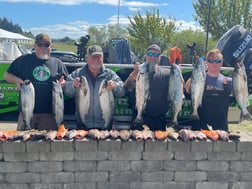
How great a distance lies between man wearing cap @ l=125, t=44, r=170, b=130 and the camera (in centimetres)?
448

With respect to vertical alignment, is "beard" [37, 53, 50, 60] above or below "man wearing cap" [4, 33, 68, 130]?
above

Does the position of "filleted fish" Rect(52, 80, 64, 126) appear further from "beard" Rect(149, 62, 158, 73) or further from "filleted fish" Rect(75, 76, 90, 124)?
"beard" Rect(149, 62, 158, 73)

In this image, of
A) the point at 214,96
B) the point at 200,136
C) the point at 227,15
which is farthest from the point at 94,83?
the point at 227,15

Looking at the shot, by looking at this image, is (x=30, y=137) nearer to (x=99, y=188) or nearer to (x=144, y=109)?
(x=99, y=188)

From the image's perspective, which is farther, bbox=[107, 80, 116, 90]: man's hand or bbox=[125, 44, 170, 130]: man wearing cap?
bbox=[125, 44, 170, 130]: man wearing cap

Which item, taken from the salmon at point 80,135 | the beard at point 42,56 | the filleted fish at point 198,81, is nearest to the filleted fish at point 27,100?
the beard at point 42,56

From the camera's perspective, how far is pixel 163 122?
15.8 ft

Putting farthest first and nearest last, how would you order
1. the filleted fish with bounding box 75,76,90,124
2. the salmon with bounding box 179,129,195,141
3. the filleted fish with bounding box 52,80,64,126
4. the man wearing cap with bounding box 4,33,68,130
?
the man wearing cap with bounding box 4,33,68,130 < the filleted fish with bounding box 52,80,64,126 < the filleted fish with bounding box 75,76,90,124 < the salmon with bounding box 179,129,195,141

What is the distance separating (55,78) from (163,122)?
169cm

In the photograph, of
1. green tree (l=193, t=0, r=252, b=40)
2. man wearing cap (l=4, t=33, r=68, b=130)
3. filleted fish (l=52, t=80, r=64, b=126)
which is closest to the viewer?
filleted fish (l=52, t=80, r=64, b=126)

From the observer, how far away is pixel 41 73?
4570 mm

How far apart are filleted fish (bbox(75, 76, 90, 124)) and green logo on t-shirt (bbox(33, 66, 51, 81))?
52 centimetres

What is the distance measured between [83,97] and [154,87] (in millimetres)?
998

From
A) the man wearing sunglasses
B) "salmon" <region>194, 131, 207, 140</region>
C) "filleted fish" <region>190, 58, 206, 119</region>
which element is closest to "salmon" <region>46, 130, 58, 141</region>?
"salmon" <region>194, 131, 207, 140</region>
